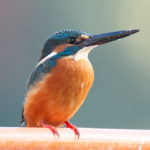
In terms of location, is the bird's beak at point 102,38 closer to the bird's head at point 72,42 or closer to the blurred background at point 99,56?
the bird's head at point 72,42

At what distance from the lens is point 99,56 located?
22.0ft

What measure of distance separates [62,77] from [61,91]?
4cm

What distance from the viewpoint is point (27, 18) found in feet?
24.9

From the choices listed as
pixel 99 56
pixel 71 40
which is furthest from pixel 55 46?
pixel 99 56

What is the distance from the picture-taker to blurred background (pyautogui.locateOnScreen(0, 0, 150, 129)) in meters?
6.29

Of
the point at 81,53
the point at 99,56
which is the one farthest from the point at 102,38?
the point at 99,56

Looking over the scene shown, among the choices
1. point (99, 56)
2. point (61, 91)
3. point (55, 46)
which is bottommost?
point (99, 56)

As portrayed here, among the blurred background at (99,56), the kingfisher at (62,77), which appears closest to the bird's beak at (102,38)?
the kingfisher at (62,77)

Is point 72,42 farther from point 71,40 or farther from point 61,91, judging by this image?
point 61,91

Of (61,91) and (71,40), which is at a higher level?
(71,40)

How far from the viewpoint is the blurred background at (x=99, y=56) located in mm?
6289

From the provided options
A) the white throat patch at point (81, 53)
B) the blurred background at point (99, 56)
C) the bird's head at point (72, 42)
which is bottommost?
the blurred background at point (99, 56)

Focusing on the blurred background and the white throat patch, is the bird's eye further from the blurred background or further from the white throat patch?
the blurred background

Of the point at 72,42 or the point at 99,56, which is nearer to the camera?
the point at 72,42
